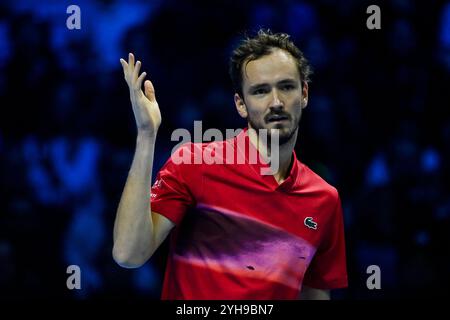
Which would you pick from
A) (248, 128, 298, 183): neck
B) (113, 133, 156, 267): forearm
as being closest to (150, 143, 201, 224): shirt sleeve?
(113, 133, 156, 267): forearm

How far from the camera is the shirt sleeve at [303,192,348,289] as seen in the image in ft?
10.5

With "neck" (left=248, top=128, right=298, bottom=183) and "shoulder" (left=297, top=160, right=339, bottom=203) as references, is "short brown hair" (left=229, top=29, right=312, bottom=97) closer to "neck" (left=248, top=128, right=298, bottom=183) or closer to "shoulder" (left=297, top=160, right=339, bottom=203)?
"neck" (left=248, top=128, right=298, bottom=183)

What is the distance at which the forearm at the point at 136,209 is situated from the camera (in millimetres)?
2586

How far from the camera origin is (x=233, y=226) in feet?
9.52

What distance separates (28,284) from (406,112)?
252 centimetres

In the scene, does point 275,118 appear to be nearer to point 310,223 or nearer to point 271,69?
point 271,69

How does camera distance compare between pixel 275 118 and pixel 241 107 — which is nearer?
pixel 275 118

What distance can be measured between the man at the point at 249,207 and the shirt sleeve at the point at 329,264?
0.05m

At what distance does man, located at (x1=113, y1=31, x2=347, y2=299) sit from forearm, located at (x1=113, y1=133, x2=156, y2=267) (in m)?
0.02

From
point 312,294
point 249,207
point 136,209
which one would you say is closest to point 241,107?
point 249,207

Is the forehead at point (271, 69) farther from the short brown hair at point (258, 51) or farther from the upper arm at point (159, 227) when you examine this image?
the upper arm at point (159, 227)

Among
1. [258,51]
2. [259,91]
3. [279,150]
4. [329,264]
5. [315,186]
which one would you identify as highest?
[258,51]

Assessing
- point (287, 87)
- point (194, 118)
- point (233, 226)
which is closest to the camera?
point (233, 226)

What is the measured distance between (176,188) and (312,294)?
31.3 inches
